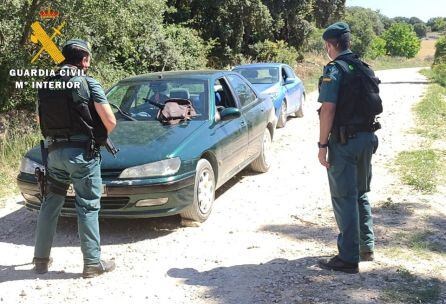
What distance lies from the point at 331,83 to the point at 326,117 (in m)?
0.26

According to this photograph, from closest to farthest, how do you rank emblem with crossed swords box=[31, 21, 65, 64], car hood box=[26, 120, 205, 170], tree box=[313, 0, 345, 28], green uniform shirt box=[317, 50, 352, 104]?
green uniform shirt box=[317, 50, 352, 104]
car hood box=[26, 120, 205, 170]
emblem with crossed swords box=[31, 21, 65, 64]
tree box=[313, 0, 345, 28]

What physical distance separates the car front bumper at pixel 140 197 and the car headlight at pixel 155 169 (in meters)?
0.08

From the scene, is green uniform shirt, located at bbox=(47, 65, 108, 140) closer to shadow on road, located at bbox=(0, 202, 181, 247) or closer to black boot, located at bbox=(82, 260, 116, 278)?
black boot, located at bbox=(82, 260, 116, 278)

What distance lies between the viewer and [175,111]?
607 cm

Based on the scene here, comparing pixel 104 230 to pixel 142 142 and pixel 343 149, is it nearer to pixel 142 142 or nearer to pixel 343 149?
pixel 142 142

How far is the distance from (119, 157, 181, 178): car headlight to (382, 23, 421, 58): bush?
10273 centimetres

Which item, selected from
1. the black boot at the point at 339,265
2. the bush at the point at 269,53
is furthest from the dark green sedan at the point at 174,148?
the bush at the point at 269,53

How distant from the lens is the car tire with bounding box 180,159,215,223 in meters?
5.42

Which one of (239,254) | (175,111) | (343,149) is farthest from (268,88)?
(343,149)

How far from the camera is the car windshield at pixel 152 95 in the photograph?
632 centimetres

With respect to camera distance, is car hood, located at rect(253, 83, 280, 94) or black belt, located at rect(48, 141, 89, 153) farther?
car hood, located at rect(253, 83, 280, 94)

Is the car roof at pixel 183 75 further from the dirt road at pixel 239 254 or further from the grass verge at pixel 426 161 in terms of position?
the grass verge at pixel 426 161

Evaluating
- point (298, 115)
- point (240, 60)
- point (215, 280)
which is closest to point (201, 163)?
point (215, 280)

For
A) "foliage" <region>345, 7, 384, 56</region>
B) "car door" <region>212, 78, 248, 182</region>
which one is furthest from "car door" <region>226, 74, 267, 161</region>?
"foliage" <region>345, 7, 384, 56</region>
